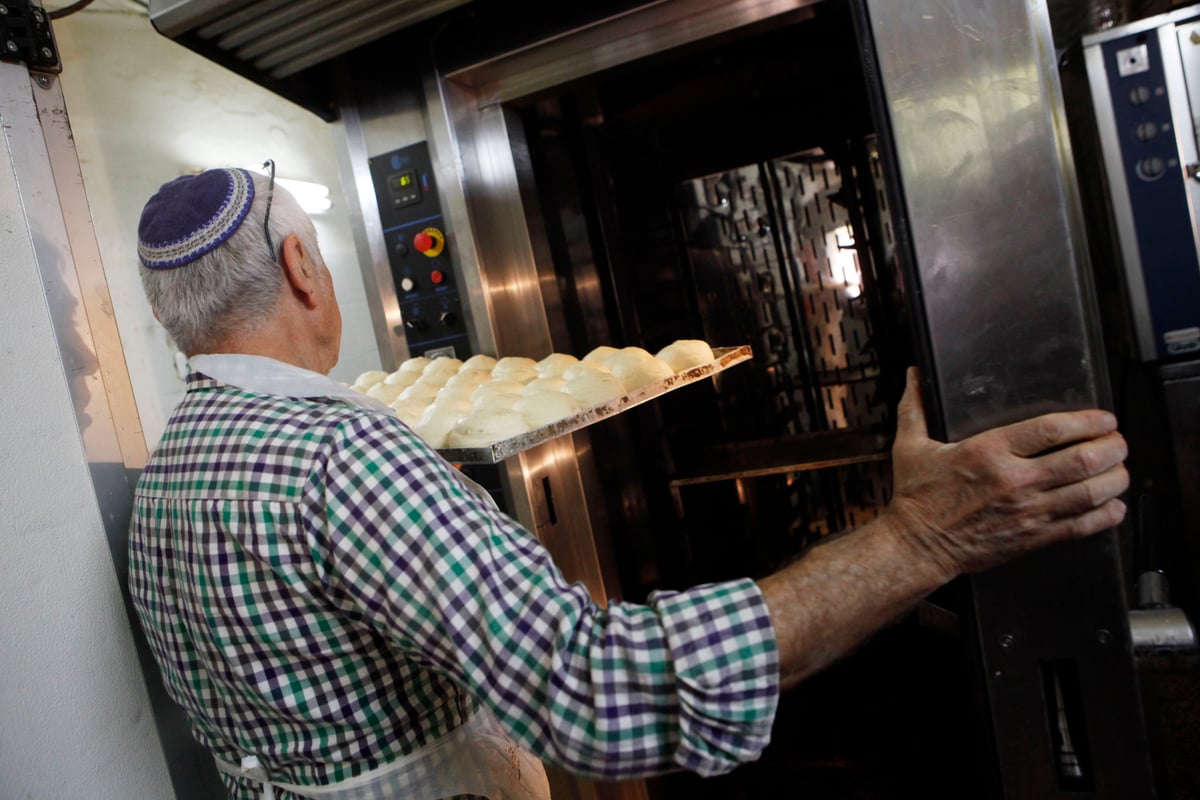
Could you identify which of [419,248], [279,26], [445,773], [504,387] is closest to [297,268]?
[504,387]

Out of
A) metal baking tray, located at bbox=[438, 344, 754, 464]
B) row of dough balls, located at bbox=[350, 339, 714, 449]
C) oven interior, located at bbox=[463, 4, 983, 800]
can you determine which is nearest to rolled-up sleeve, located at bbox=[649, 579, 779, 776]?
metal baking tray, located at bbox=[438, 344, 754, 464]

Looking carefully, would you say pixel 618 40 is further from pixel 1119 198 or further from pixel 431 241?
pixel 1119 198

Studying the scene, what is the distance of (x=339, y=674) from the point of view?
937 millimetres

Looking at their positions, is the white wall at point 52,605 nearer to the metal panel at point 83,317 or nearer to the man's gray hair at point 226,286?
the metal panel at point 83,317

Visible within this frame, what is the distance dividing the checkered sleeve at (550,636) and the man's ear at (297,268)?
0.40 metres

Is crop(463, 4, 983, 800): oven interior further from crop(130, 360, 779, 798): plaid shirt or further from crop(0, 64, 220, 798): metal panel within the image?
crop(130, 360, 779, 798): plaid shirt

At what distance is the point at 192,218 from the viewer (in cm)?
99

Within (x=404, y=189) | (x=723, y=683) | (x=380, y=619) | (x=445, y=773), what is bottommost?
(x=445, y=773)

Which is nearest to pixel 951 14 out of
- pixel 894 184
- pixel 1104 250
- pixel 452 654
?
pixel 894 184

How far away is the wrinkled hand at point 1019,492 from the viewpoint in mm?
754

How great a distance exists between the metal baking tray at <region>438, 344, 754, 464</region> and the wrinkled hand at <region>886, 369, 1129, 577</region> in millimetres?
729

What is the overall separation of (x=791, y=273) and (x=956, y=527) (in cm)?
192

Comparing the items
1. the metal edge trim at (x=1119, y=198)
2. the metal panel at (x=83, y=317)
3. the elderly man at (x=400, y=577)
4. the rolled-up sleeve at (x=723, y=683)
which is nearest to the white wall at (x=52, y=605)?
the metal panel at (x=83, y=317)

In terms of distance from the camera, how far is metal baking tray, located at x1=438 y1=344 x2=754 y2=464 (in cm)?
132
